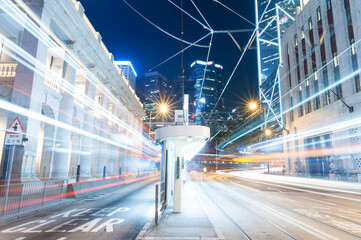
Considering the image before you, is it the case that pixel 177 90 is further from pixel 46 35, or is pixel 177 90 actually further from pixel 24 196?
pixel 24 196

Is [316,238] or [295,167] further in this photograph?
[295,167]

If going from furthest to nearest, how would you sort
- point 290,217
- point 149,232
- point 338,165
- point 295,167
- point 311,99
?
point 295,167
point 311,99
point 338,165
point 290,217
point 149,232

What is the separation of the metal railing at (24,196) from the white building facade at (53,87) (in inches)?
103

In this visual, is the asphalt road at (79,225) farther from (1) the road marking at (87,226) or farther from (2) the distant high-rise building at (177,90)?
(2) the distant high-rise building at (177,90)

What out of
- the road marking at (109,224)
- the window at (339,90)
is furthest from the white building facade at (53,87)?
the window at (339,90)

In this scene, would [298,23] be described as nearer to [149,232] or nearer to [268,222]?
[268,222]

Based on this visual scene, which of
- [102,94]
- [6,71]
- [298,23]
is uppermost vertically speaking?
[298,23]

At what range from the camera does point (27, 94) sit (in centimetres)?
1495

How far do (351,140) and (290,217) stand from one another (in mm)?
24007

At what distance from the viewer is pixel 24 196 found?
1088cm

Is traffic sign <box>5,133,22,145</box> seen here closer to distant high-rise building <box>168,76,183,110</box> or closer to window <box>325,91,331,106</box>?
distant high-rise building <box>168,76,183,110</box>

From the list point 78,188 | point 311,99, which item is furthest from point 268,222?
point 311,99

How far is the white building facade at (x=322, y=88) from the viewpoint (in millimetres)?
27727

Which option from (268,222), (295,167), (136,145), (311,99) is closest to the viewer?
(268,222)
